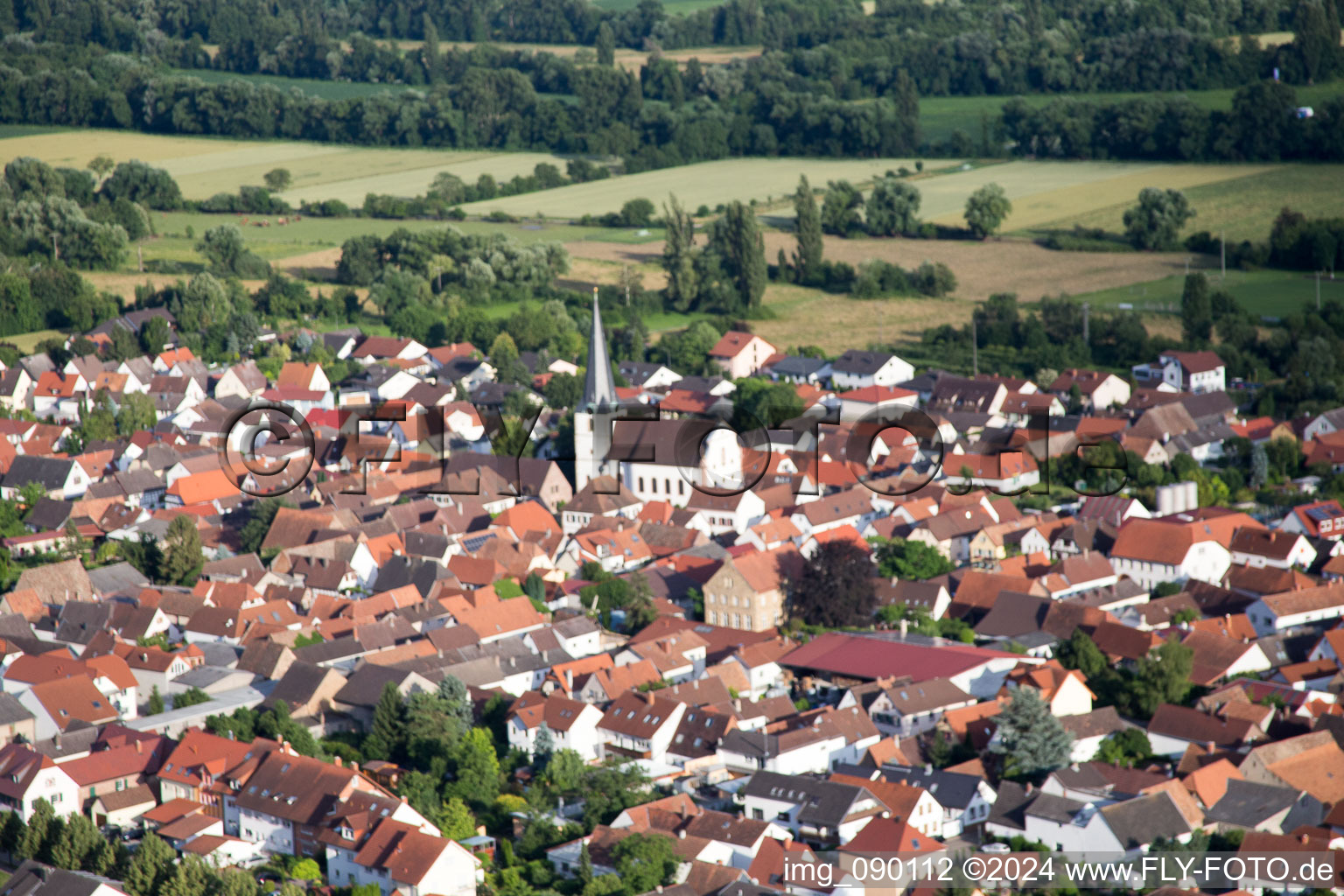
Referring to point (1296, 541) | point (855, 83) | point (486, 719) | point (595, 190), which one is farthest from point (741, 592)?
point (855, 83)

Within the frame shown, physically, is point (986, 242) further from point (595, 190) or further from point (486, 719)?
point (486, 719)

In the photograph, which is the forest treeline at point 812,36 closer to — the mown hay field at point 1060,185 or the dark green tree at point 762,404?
the mown hay field at point 1060,185

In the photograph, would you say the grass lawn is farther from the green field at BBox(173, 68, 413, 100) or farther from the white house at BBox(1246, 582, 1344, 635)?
the white house at BBox(1246, 582, 1344, 635)

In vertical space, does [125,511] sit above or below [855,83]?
below

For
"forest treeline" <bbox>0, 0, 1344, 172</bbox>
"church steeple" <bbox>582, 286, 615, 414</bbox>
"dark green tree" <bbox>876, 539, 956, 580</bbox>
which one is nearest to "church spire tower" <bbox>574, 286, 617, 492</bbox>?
"church steeple" <bbox>582, 286, 615, 414</bbox>

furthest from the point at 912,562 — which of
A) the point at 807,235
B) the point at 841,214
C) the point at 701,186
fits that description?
the point at 701,186

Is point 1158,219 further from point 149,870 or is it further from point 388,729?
point 149,870
